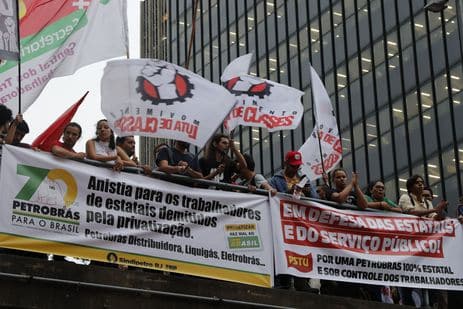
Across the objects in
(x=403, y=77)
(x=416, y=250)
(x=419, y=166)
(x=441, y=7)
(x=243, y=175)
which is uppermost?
(x=441, y=7)

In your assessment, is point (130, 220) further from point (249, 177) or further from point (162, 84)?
point (249, 177)

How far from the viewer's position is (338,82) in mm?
53844

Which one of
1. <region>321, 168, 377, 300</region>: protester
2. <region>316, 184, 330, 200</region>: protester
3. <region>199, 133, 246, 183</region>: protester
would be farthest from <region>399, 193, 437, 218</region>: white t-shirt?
<region>199, 133, 246, 183</region>: protester

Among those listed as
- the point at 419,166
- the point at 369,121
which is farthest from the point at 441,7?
the point at 369,121

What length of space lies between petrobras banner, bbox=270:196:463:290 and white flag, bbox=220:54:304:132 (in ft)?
6.62

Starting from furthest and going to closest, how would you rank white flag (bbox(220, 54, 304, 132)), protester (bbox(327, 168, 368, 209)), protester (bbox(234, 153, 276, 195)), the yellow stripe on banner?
white flag (bbox(220, 54, 304, 132))
protester (bbox(327, 168, 368, 209))
protester (bbox(234, 153, 276, 195))
the yellow stripe on banner

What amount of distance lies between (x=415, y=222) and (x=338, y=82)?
41331mm

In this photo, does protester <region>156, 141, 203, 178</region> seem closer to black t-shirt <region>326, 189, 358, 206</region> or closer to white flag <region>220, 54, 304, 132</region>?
white flag <region>220, 54, 304, 132</region>

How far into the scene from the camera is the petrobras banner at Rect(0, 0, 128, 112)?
12.0 metres

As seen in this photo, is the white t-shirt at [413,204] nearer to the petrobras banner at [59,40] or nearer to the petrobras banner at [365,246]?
the petrobras banner at [365,246]

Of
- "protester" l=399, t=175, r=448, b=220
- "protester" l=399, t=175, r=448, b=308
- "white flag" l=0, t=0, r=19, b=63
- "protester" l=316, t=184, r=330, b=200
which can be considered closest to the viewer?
"white flag" l=0, t=0, r=19, b=63

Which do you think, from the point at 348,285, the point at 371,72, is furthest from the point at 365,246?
the point at 371,72

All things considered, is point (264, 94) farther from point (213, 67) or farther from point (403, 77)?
point (213, 67)

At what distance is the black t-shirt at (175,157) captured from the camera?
38.3ft
